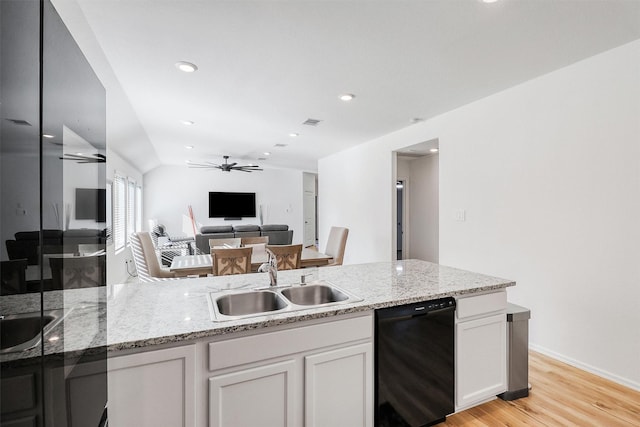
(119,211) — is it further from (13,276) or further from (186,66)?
(13,276)

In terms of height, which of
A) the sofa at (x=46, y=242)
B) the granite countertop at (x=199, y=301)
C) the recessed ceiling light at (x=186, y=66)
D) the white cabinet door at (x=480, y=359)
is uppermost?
the recessed ceiling light at (x=186, y=66)

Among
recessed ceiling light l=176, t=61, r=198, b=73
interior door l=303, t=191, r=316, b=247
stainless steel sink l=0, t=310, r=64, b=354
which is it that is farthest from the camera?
interior door l=303, t=191, r=316, b=247

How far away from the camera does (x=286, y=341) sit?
1382mm

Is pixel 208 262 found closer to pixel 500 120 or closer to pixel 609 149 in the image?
pixel 500 120

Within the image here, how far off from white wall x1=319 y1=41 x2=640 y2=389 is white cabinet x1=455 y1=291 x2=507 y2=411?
99cm

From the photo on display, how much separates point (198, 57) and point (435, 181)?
4.90m

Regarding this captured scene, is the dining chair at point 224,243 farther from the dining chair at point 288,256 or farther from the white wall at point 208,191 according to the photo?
the white wall at point 208,191

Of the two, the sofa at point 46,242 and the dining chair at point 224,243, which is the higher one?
the sofa at point 46,242

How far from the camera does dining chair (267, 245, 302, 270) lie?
3.27m

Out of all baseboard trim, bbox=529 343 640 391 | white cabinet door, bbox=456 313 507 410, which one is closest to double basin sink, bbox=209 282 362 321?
white cabinet door, bbox=456 313 507 410

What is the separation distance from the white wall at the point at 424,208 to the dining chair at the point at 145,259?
15.4ft

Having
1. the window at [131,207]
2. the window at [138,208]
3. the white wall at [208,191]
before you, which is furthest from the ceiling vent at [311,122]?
the white wall at [208,191]

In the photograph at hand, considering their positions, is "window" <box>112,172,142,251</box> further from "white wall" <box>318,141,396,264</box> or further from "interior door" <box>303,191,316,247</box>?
"interior door" <box>303,191,316,247</box>

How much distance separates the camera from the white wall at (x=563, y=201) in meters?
2.21
